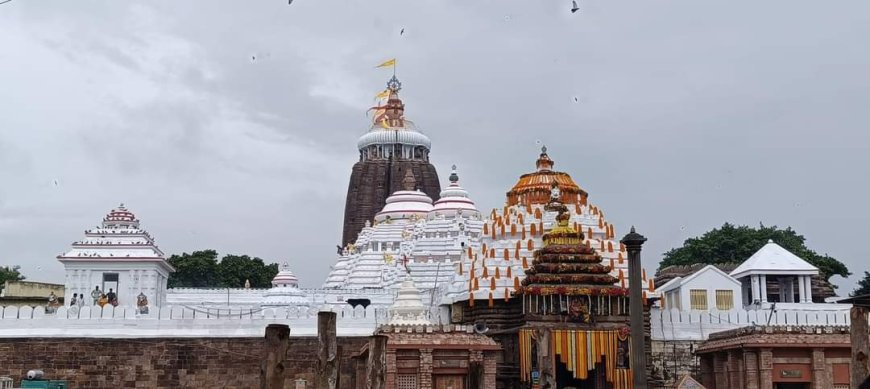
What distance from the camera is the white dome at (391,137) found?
7544 centimetres

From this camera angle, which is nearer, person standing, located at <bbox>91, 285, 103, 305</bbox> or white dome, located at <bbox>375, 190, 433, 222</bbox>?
person standing, located at <bbox>91, 285, 103, 305</bbox>

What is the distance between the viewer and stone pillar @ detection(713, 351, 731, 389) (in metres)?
30.9

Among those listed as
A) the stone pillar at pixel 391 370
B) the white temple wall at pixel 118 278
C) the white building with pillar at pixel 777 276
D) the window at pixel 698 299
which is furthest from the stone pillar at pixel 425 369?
the white building with pillar at pixel 777 276

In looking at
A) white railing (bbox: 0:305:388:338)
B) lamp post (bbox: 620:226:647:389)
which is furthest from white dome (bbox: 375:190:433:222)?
lamp post (bbox: 620:226:647:389)

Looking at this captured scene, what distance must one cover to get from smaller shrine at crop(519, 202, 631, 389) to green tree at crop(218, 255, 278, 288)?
45591 millimetres

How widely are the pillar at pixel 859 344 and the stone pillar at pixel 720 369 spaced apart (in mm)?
13390

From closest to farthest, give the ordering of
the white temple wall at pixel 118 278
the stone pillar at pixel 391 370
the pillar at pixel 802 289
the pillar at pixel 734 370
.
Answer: the stone pillar at pixel 391 370 < the pillar at pixel 734 370 < the white temple wall at pixel 118 278 < the pillar at pixel 802 289

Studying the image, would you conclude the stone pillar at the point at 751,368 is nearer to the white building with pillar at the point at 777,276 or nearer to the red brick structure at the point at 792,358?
the red brick structure at the point at 792,358

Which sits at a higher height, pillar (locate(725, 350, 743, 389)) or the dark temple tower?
the dark temple tower

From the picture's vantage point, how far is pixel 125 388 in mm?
30719

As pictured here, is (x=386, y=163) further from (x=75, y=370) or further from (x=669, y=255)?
(x=75, y=370)

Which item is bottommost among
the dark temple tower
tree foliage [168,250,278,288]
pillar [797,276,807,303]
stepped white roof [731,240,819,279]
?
pillar [797,276,807,303]

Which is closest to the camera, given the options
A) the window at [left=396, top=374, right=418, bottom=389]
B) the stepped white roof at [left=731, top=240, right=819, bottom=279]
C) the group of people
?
the window at [left=396, top=374, right=418, bottom=389]

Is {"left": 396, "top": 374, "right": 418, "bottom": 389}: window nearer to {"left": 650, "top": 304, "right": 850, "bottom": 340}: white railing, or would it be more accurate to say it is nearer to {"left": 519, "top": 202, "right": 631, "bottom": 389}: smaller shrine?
{"left": 519, "top": 202, "right": 631, "bottom": 389}: smaller shrine
